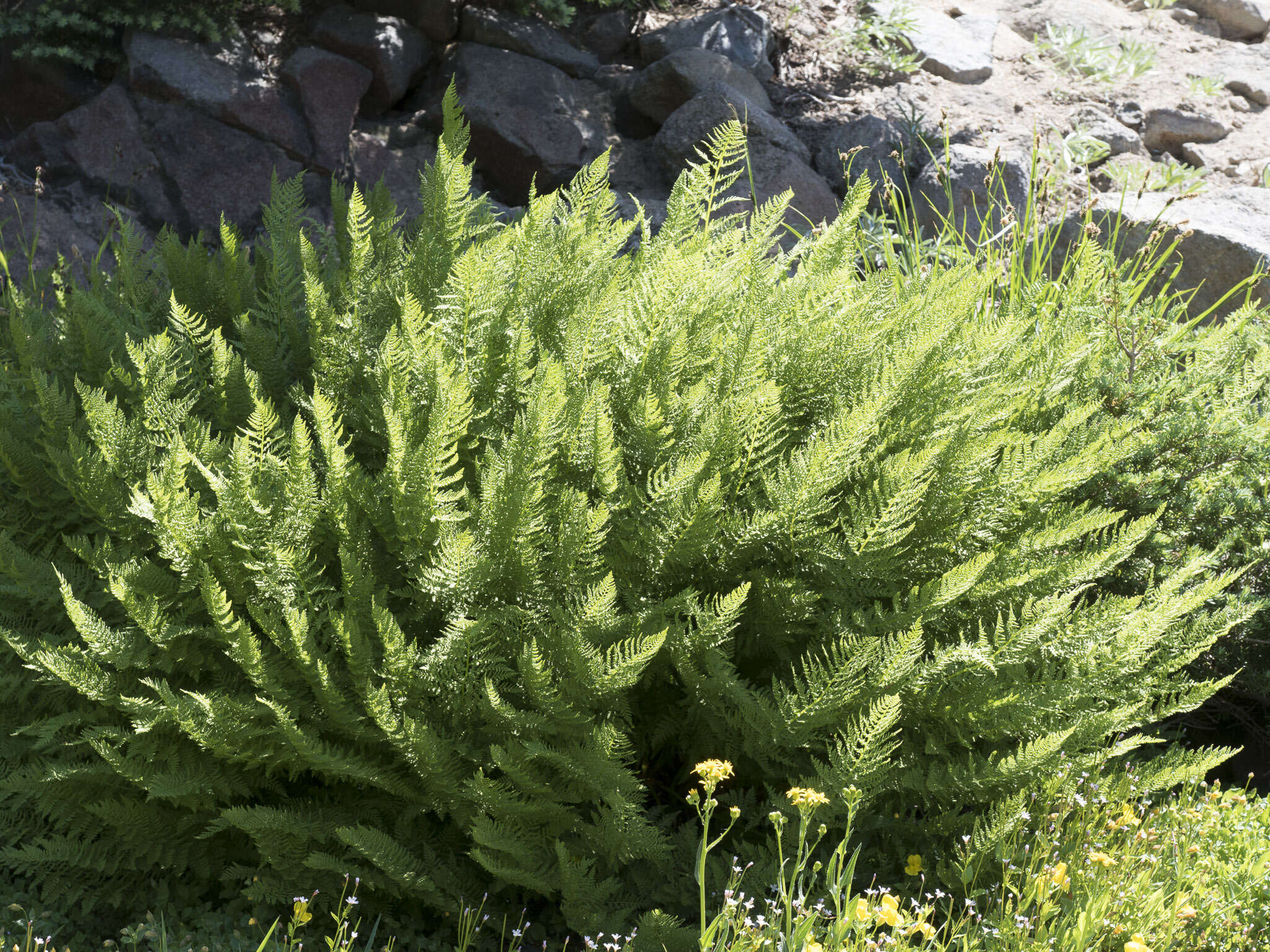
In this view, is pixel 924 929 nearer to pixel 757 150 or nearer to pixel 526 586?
pixel 526 586

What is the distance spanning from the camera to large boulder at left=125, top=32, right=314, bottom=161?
18.2 feet

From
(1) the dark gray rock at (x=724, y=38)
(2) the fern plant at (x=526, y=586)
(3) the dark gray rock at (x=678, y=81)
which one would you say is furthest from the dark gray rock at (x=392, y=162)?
(2) the fern plant at (x=526, y=586)

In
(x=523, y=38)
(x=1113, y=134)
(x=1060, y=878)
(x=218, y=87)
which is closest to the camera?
(x=1060, y=878)

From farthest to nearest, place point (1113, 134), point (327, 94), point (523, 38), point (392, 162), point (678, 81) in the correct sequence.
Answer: point (1113, 134), point (523, 38), point (678, 81), point (392, 162), point (327, 94)

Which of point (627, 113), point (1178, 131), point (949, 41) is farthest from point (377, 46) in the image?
point (1178, 131)

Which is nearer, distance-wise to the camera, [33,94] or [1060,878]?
[1060,878]

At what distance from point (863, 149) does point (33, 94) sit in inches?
184

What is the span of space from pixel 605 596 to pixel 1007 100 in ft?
20.9

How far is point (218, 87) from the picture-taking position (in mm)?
5637

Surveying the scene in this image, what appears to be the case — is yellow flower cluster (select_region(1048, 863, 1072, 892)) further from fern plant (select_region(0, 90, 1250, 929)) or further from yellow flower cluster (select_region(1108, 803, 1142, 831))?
yellow flower cluster (select_region(1108, 803, 1142, 831))

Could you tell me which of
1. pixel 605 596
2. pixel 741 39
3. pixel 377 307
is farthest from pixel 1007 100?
pixel 605 596

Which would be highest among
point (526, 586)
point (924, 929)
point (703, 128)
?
point (526, 586)

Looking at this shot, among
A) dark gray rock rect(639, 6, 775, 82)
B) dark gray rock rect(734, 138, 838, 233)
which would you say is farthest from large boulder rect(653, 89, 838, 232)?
dark gray rock rect(639, 6, 775, 82)

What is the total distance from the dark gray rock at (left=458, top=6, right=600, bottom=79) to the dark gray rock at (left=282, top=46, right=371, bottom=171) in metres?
0.82
